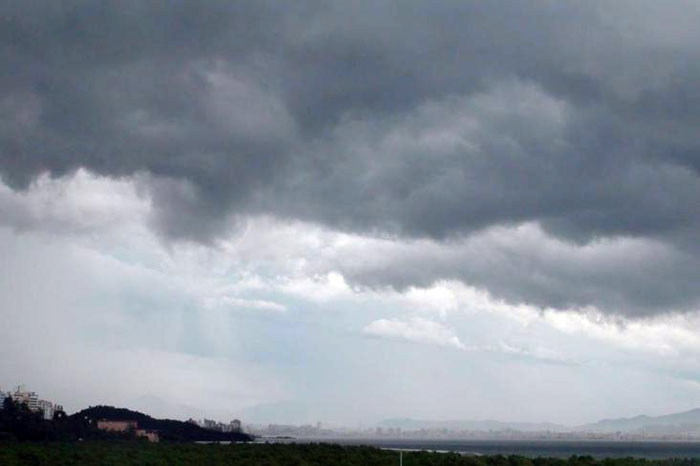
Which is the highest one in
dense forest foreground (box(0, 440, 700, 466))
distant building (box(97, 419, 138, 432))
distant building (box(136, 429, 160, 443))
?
distant building (box(97, 419, 138, 432))

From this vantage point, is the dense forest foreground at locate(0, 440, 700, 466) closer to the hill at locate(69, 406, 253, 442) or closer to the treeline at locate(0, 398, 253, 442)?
the treeline at locate(0, 398, 253, 442)

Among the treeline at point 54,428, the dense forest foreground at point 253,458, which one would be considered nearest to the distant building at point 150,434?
the treeline at point 54,428

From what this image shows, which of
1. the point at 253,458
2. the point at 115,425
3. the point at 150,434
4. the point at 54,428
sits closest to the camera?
the point at 253,458

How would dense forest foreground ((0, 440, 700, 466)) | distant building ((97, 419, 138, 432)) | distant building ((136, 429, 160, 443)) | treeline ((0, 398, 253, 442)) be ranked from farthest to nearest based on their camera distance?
distant building ((97, 419, 138, 432)), distant building ((136, 429, 160, 443)), treeline ((0, 398, 253, 442)), dense forest foreground ((0, 440, 700, 466))

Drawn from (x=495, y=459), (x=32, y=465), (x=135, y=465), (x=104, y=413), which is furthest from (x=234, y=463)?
(x=104, y=413)

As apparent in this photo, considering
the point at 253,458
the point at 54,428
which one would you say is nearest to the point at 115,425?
the point at 54,428

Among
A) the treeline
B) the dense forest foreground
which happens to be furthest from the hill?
the dense forest foreground

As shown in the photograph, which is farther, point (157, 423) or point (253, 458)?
point (157, 423)

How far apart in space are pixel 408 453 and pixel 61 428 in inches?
1509

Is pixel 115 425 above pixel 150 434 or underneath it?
above

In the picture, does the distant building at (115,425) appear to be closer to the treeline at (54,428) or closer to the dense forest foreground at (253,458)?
the treeline at (54,428)

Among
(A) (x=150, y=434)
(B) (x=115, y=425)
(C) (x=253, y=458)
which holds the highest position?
(B) (x=115, y=425)

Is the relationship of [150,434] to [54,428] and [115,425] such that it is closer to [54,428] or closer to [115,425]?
[115,425]

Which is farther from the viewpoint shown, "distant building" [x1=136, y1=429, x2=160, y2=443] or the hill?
the hill
